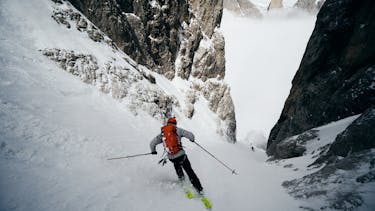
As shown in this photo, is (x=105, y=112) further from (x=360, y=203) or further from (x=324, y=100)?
(x=324, y=100)

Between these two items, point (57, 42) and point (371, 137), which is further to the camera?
point (57, 42)

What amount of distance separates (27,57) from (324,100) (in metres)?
24.0

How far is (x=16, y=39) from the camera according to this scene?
635 inches

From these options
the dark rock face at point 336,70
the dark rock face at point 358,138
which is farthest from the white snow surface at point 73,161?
the dark rock face at point 336,70

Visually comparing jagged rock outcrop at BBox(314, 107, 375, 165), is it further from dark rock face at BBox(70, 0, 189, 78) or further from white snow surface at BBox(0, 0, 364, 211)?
dark rock face at BBox(70, 0, 189, 78)

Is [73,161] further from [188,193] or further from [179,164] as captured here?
[188,193]

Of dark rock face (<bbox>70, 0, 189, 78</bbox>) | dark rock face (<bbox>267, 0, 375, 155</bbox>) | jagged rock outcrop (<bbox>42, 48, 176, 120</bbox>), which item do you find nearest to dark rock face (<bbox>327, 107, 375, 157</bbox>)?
dark rock face (<bbox>267, 0, 375, 155</bbox>)

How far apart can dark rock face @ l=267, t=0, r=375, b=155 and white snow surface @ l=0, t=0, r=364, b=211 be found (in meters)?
9.80

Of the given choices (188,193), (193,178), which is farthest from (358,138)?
(188,193)

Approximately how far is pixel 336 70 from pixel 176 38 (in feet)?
111

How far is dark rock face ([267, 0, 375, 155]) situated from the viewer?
15802 millimetres

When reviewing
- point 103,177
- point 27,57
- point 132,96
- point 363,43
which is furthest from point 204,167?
point 363,43

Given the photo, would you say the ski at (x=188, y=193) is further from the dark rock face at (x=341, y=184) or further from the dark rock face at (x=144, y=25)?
the dark rock face at (x=144, y=25)

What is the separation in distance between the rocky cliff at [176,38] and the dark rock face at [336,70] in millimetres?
19925
